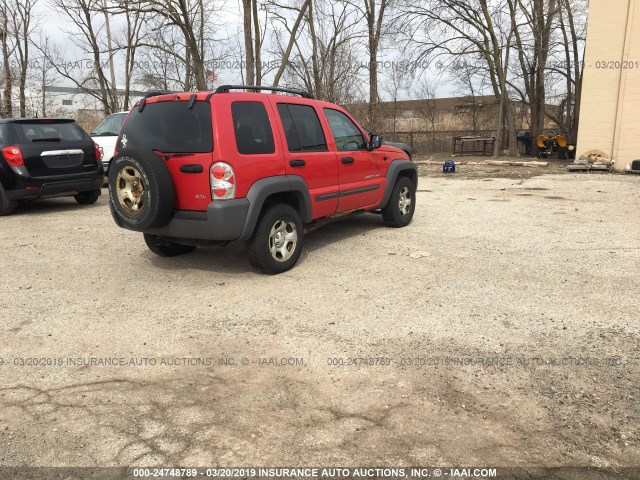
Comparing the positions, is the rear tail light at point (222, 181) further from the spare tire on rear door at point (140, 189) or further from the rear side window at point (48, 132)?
the rear side window at point (48, 132)

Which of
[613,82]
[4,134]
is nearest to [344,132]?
[4,134]

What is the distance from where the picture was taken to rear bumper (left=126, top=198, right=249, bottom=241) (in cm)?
474

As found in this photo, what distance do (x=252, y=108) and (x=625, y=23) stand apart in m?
16.2

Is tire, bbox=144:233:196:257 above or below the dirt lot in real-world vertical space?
above

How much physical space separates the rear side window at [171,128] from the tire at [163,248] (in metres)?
1.16

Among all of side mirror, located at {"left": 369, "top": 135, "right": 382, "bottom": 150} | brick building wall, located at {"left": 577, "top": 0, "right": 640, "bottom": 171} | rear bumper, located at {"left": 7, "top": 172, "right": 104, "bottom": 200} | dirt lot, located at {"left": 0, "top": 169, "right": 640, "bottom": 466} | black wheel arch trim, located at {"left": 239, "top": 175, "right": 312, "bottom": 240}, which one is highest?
brick building wall, located at {"left": 577, "top": 0, "right": 640, "bottom": 171}

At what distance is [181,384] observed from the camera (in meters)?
3.22

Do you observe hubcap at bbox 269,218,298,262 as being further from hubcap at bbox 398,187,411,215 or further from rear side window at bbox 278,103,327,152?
hubcap at bbox 398,187,411,215

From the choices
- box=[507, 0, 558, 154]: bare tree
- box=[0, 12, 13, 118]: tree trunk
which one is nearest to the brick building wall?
box=[507, 0, 558, 154]: bare tree

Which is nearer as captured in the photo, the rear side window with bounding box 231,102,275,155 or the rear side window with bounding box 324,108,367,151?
the rear side window with bounding box 231,102,275,155

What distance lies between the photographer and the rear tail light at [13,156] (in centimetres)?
845

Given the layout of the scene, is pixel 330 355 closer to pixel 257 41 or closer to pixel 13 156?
pixel 13 156

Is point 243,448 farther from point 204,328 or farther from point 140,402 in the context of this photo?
point 204,328

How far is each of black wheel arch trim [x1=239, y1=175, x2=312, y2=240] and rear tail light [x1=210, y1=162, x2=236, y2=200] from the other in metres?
0.20
